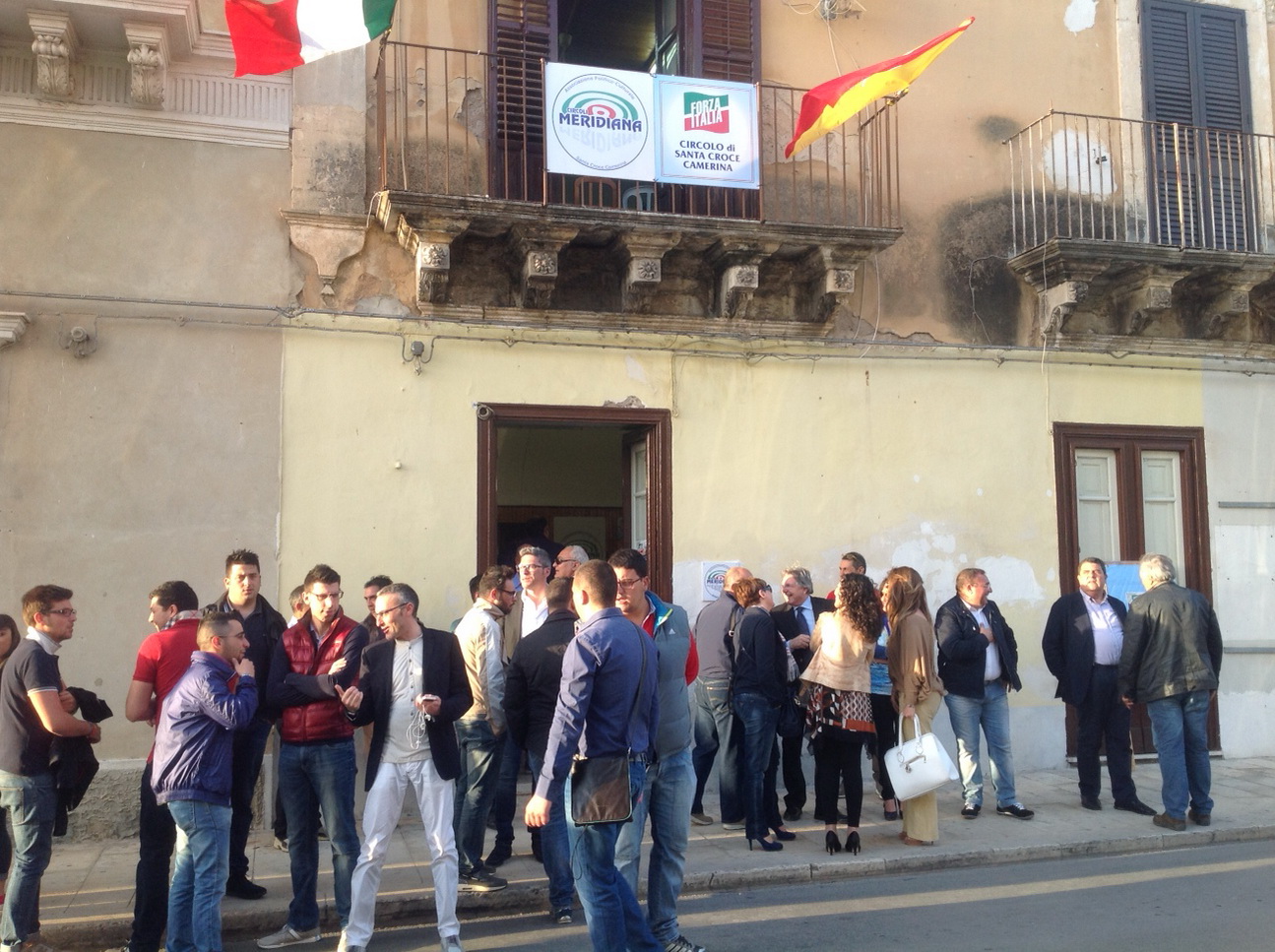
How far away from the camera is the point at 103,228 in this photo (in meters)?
8.80

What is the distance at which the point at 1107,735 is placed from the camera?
9.11 metres

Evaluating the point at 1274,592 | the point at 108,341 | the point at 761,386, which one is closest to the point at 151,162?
the point at 108,341

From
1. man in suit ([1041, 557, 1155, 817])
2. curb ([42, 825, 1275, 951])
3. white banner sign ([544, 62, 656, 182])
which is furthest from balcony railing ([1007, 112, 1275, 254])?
curb ([42, 825, 1275, 951])

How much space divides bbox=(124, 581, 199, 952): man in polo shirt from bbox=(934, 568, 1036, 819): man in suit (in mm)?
5294

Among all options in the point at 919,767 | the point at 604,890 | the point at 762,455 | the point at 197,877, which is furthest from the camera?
the point at 762,455

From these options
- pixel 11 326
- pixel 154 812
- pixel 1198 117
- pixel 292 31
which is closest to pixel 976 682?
pixel 154 812

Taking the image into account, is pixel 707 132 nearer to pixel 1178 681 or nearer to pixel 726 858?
pixel 1178 681

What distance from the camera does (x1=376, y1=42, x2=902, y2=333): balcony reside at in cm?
927

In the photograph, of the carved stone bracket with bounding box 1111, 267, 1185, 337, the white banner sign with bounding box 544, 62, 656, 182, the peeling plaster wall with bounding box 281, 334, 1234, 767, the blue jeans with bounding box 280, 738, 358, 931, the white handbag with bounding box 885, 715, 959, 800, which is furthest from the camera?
the carved stone bracket with bounding box 1111, 267, 1185, 337

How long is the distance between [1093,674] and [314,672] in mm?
5970

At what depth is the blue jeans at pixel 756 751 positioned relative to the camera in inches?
302

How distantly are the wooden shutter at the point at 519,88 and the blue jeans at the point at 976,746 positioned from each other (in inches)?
208

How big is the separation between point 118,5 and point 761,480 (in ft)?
19.7

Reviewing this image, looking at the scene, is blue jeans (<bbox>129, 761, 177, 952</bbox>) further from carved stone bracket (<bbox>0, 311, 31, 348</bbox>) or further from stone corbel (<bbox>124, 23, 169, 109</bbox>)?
stone corbel (<bbox>124, 23, 169, 109</bbox>)
